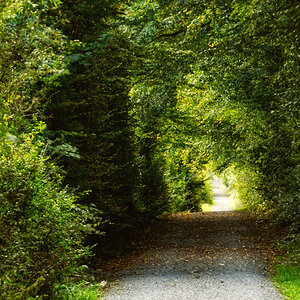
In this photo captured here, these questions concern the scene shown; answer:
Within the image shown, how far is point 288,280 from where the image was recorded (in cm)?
754

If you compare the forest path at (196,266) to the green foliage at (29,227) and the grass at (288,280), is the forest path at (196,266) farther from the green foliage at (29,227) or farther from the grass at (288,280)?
the green foliage at (29,227)

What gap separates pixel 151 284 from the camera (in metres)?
7.73

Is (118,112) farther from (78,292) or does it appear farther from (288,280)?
(288,280)

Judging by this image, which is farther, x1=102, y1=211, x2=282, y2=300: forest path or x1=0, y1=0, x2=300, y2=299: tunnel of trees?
x1=102, y1=211, x2=282, y2=300: forest path

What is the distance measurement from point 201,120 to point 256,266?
9.41 metres

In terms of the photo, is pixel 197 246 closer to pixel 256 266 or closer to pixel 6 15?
pixel 256 266

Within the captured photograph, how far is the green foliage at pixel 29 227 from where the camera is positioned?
4.61 m

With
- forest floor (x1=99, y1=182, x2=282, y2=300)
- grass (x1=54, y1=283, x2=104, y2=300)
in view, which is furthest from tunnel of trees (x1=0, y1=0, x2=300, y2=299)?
Result: forest floor (x1=99, y1=182, x2=282, y2=300)

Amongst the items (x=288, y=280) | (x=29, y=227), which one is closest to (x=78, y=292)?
(x=29, y=227)

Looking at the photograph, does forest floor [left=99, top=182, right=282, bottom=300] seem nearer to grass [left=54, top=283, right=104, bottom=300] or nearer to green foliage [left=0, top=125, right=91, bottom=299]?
grass [left=54, top=283, right=104, bottom=300]

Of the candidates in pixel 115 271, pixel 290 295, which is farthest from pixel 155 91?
pixel 290 295

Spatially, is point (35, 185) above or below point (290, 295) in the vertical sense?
above

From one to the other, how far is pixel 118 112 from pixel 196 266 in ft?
16.8

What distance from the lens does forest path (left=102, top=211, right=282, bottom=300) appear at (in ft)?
23.0
